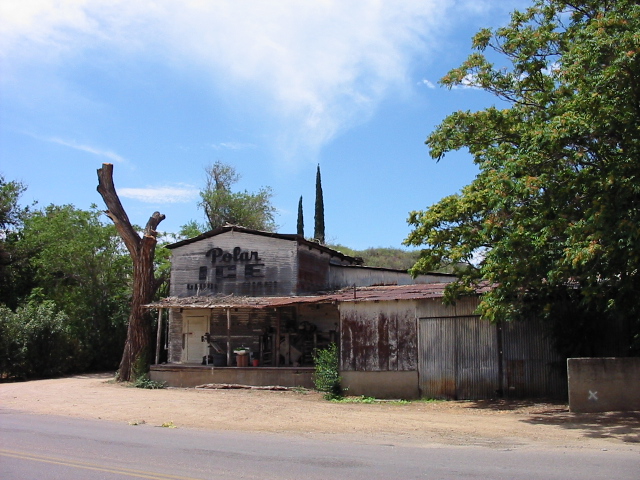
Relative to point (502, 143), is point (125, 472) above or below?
below

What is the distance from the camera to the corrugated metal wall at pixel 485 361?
16797 mm

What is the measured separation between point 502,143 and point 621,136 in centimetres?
376

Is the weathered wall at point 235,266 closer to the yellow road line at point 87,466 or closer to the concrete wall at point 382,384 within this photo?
the concrete wall at point 382,384

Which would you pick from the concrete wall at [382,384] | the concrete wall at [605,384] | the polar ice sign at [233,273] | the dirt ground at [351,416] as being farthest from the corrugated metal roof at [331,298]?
the concrete wall at [605,384]

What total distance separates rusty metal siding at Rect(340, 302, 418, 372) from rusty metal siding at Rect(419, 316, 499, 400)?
1.48 ft

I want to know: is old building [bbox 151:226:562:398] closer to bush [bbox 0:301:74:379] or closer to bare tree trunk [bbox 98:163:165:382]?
bare tree trunk [bbox 98:163:165:382]

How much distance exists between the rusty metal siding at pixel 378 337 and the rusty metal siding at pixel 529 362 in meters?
2.69

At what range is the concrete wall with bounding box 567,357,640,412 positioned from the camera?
43.9 ft

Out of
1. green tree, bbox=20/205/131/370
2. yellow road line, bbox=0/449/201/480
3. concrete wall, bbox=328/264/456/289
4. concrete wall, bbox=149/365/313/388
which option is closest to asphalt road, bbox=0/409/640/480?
yellow road line, bbox=0/449/201/480

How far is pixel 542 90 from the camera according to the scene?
49.6 ft

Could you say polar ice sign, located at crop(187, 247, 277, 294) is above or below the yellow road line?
above

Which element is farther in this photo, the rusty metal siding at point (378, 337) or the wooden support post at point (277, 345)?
the wooden support post at point (277, 345)

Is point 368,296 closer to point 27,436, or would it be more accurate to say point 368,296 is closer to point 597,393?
point 597,393

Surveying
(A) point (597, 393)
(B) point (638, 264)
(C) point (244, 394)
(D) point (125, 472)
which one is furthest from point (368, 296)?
(D) point (125, 472)
